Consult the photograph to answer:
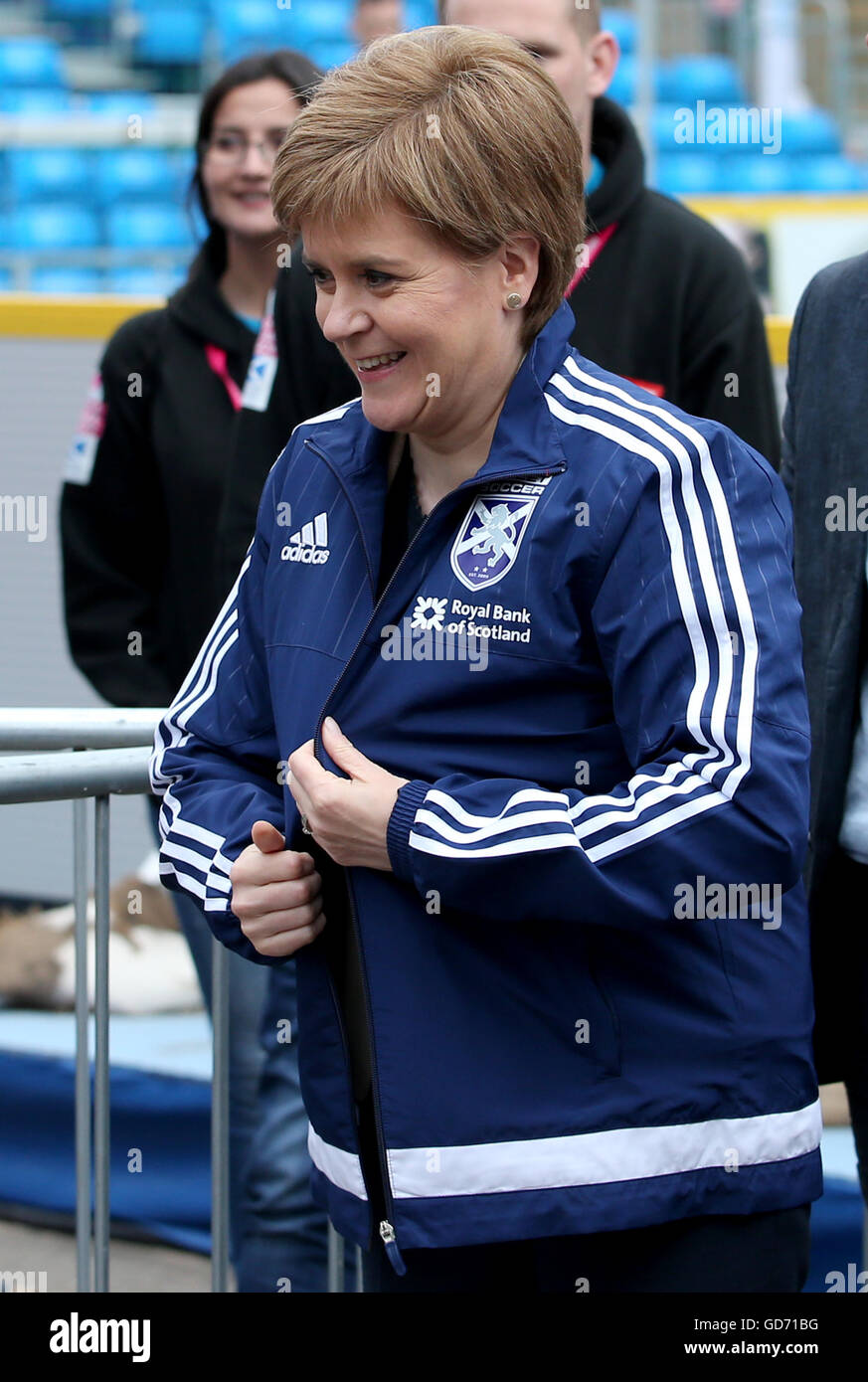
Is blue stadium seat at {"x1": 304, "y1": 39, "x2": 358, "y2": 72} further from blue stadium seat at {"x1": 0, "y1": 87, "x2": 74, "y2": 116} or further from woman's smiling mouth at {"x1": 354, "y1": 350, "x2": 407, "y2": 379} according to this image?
woman's smiling mouth at {"x1": 354, "y1": 350, "x2": 407, "y2": 379}

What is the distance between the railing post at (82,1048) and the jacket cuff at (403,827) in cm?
78

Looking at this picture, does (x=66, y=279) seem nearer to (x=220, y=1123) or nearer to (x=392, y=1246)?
(x=220, y=1123)

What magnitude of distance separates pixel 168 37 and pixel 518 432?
38.1 ft

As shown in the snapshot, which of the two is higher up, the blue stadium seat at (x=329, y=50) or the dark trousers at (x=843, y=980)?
the blue stadium seat at (x=329, y=50)

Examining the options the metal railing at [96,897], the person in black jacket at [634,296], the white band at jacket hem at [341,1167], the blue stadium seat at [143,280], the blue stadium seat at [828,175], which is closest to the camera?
the white band at jacket hem at [341,1167]

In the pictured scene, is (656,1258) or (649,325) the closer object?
(656,1258)

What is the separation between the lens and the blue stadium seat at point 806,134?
11.8 metres

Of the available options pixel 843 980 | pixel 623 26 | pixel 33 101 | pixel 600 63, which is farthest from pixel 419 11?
pixel 843 980

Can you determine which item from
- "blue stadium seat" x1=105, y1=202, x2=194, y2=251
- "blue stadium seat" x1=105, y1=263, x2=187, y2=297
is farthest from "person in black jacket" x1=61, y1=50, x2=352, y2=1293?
"blue stadium seat" x1=105, y1=202, x2=194, y2=251

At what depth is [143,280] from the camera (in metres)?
9.21

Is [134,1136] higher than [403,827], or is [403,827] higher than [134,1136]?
[403,827]

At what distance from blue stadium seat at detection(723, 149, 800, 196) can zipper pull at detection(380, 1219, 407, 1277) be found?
1102 cm

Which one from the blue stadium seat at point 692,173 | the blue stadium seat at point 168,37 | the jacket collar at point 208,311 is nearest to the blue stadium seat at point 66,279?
the blue stadium seat at point 168,37

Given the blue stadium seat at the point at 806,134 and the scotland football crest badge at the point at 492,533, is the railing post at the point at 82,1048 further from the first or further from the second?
the blue stadium seat at the point at 806,134
